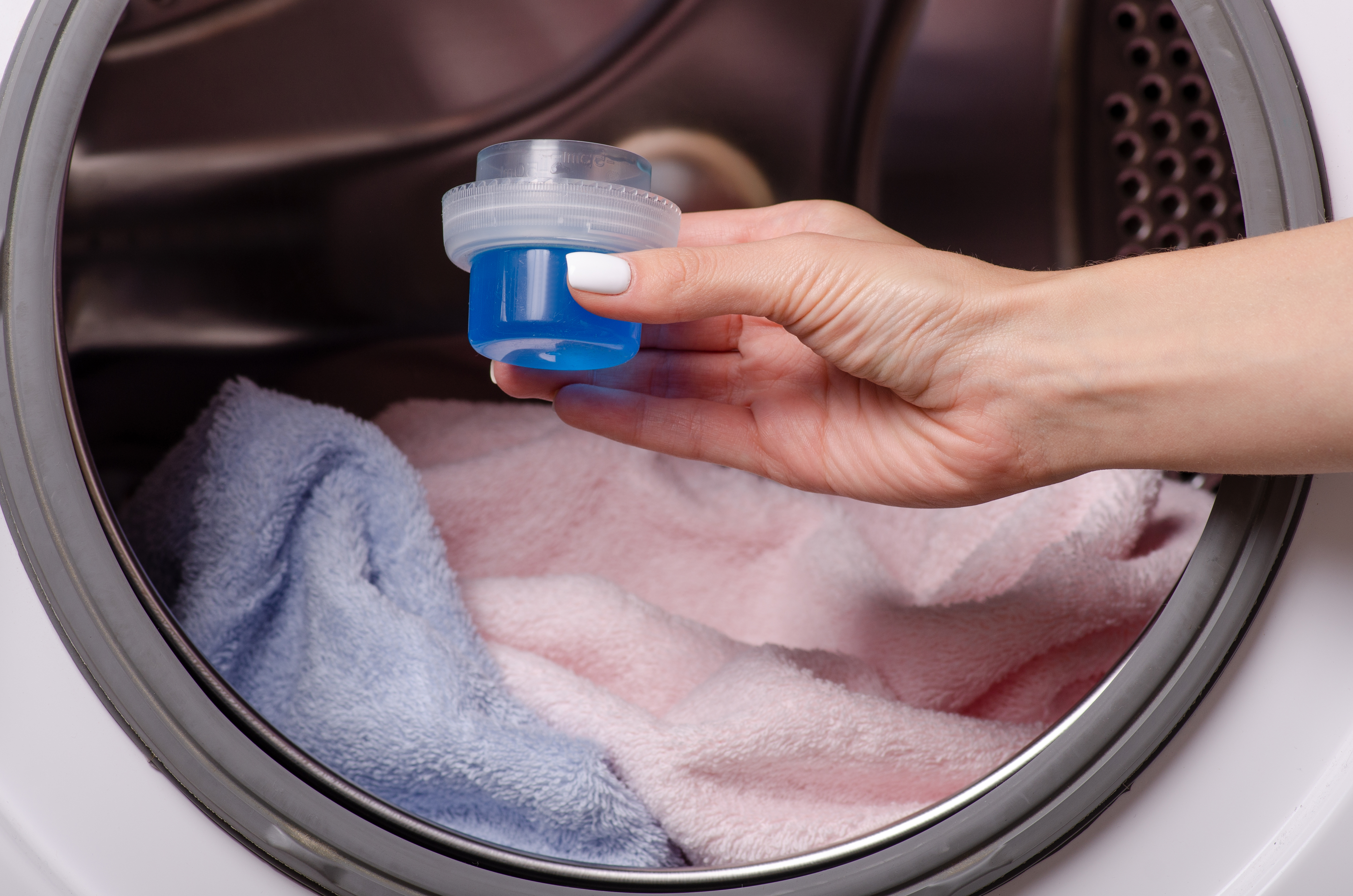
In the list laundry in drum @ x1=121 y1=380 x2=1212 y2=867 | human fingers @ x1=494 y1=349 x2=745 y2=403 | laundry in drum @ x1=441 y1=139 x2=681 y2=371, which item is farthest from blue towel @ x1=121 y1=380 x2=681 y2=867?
laundry in drum @ x1=441 y1=139 x2=681 y2=371

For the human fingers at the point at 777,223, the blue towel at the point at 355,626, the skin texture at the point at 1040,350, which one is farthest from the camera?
the human fingers at the point at 777,223

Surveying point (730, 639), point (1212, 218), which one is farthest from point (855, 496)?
point (1212, 218)

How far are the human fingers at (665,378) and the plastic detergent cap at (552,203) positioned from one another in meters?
0.19

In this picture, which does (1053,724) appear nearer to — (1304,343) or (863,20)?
(1304,343)

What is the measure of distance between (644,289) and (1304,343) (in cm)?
31

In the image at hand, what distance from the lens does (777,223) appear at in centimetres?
69

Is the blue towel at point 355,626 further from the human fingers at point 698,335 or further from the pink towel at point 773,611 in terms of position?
the human fingers at point 698,335

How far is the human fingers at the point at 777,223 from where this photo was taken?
66cm

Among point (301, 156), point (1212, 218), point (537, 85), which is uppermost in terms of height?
point (537, 85)

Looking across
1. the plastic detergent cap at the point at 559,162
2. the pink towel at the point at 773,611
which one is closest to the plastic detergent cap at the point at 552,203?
the plastic detergent cap at the point at 559,162

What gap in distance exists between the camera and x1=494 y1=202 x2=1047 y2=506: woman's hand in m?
0.49

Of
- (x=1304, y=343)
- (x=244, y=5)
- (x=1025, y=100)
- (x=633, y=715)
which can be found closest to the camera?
(x=1304, y=343)

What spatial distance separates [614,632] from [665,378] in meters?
0.20

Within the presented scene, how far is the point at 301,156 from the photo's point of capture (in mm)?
795
